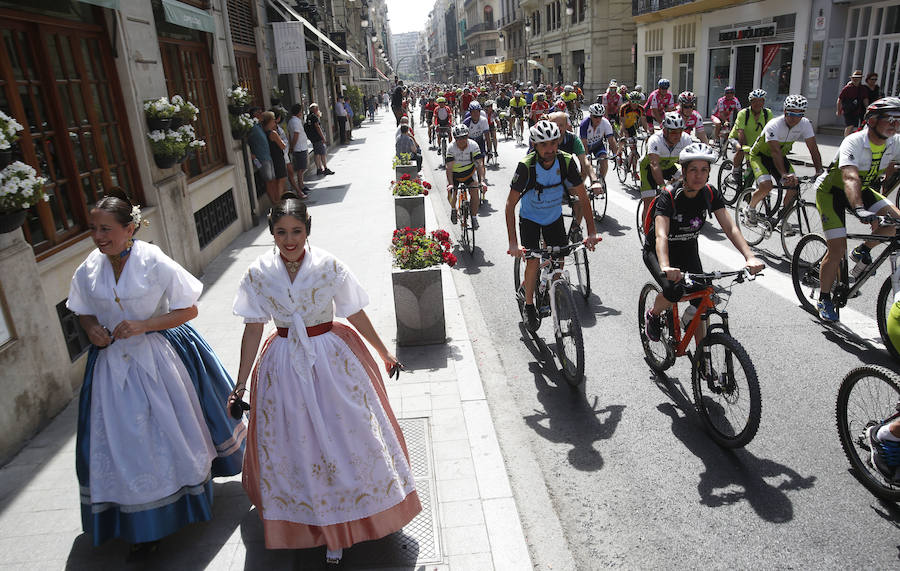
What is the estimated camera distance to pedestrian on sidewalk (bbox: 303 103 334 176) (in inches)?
738

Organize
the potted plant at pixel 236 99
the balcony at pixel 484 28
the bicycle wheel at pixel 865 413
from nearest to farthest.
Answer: the bicycle wheel at pixel 865 413
the potted plant at pixel 236 99
the balcony at pixel 484 28

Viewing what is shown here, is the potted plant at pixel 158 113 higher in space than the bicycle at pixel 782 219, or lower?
higher

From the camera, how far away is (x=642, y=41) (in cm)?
3650

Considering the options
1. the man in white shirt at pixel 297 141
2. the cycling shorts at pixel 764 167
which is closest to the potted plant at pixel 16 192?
the cycling shorts at pixel 764 167

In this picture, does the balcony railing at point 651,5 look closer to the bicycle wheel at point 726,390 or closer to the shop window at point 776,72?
the shop window at point 776,72

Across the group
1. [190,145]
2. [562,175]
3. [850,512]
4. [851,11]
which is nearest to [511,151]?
[851,11]

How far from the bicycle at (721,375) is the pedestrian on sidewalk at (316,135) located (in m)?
15.7

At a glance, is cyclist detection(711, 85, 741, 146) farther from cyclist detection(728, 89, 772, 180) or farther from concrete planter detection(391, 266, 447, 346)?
concrete planter detection(391, 266, 447, 346)

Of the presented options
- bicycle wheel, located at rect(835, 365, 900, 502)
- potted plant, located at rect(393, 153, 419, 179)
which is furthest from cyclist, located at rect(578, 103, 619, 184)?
bicycle wheel, located at rect(835, 365, 900, 502)

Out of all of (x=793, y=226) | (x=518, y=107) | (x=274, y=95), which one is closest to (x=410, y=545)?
(x=793, y=226)

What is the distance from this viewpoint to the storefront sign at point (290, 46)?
16.3 m

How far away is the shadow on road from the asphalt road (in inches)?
0.4

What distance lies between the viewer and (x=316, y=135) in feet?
63.3

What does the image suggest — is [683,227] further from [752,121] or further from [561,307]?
[752,121]
